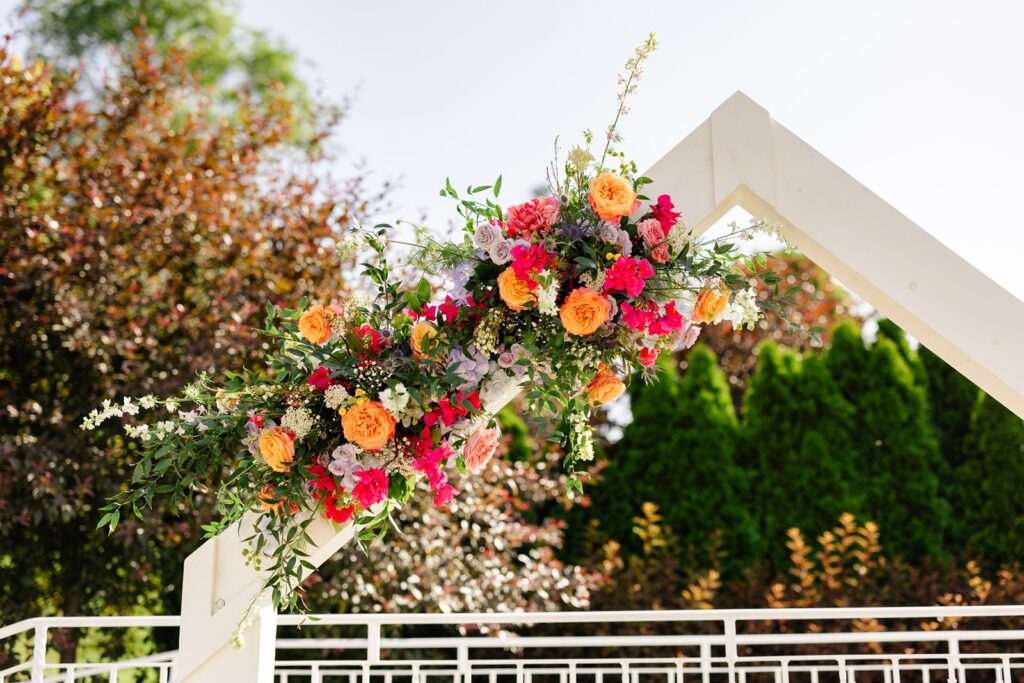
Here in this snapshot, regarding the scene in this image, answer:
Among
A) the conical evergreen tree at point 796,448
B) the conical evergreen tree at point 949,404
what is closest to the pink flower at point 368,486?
the conical evergreen tree at point 796,448

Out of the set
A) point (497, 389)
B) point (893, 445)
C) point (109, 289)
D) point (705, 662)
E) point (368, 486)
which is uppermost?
point (109, 289)

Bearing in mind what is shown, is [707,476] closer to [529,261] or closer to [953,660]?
[953,660]

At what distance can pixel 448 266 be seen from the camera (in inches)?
79.6

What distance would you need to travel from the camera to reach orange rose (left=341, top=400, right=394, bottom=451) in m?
1.85

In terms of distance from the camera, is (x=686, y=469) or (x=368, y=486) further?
(x=686, y=469)

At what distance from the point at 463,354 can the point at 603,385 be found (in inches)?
12.3

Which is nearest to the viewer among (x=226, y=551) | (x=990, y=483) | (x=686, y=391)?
(x=226, y=551)

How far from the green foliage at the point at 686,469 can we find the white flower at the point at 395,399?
3.92 metres

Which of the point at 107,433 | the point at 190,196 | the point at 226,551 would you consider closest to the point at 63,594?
the point at 107,433

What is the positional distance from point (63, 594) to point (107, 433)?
0.89 meters

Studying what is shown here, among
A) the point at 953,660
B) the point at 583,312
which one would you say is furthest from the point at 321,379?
the point at 953,660

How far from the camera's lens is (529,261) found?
187cm

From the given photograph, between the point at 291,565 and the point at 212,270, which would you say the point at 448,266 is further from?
the point at 212,270

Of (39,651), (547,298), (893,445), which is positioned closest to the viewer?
(547,298)
